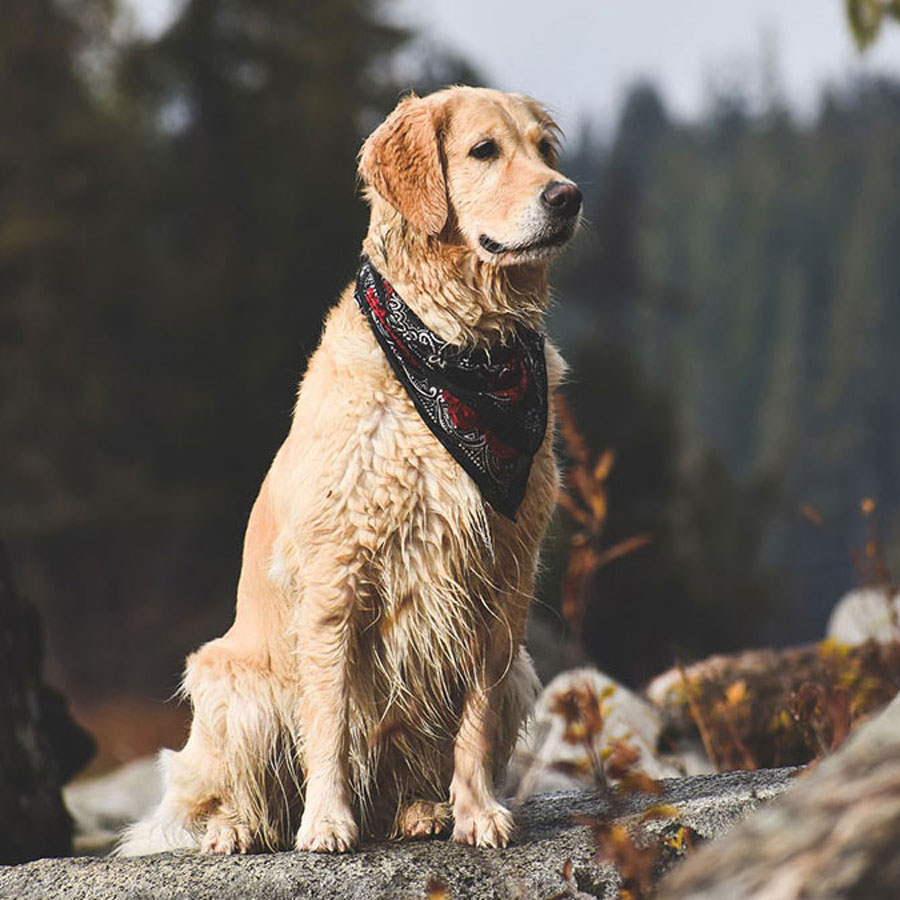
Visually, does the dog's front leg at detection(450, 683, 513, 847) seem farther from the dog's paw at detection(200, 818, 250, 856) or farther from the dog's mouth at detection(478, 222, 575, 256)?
the dog's mouth at detection(478, 222, 575, 256)

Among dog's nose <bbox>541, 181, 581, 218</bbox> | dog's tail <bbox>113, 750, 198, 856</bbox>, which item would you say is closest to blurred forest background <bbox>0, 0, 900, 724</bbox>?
dog's tail <bbox>113, 750, 198, 856</bbox>

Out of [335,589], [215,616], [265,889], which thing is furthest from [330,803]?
[215,616]

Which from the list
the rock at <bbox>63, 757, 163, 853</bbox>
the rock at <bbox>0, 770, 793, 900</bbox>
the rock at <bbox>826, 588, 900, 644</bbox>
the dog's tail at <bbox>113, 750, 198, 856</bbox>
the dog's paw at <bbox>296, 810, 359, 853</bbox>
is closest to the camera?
the rock at <bbox>0, 770, 793, 900</bbox>

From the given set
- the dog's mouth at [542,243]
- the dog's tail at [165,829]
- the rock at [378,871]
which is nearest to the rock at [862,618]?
the rock at [378,871]

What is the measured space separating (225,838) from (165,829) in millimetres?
284

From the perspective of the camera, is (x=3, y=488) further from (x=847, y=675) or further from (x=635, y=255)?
(x=635, y=255)

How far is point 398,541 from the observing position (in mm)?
3641

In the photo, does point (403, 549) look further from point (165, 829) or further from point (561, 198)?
point (165, 829)

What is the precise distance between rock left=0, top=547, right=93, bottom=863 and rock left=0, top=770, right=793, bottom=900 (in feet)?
3.51

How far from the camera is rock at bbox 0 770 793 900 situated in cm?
347

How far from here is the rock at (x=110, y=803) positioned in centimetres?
665

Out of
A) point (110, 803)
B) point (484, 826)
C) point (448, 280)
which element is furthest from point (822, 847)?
point (110, 803)

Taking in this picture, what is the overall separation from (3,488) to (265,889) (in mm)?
16071

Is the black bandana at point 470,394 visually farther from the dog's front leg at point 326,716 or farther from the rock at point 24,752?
the rock at point 24,752
